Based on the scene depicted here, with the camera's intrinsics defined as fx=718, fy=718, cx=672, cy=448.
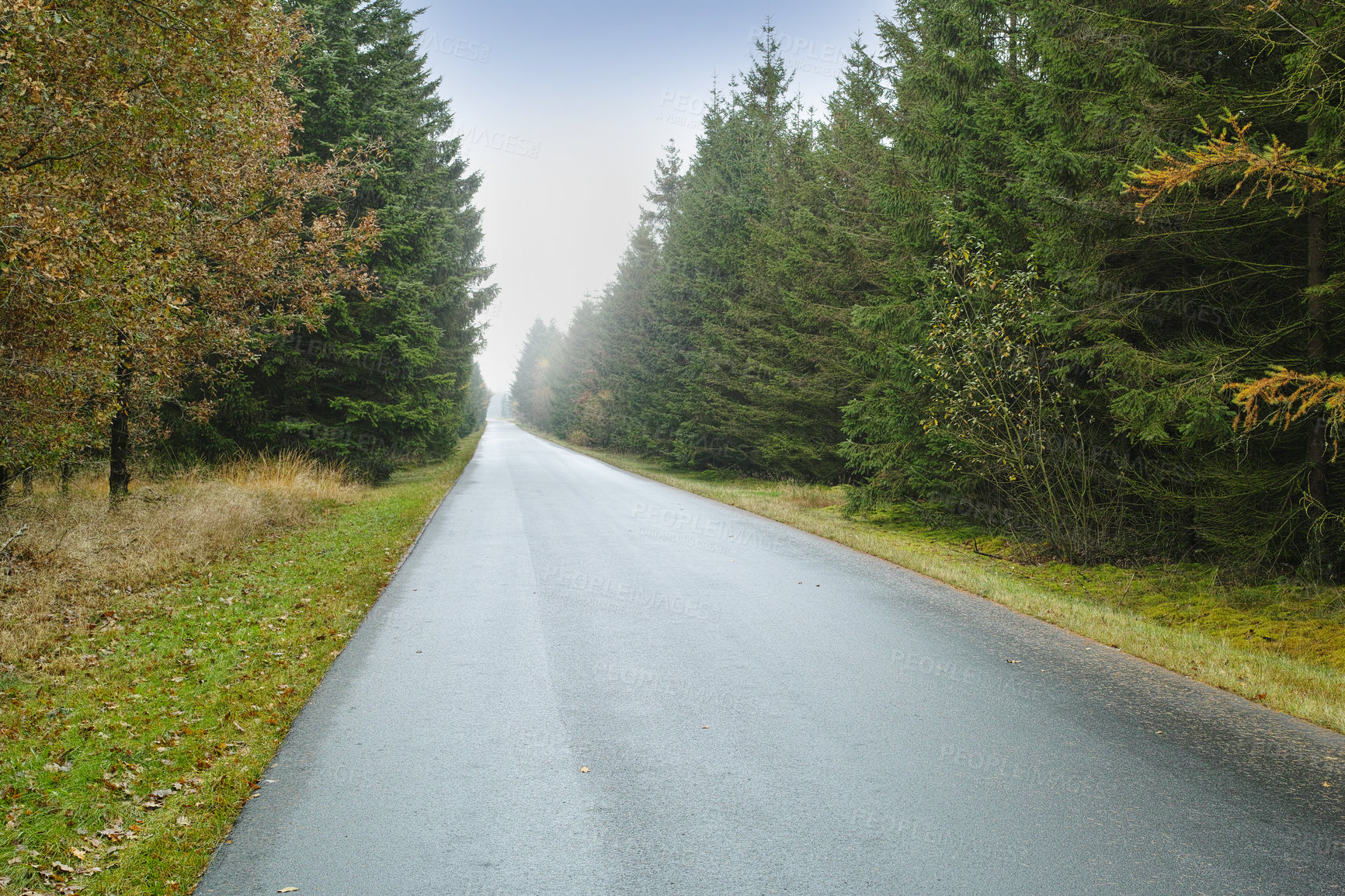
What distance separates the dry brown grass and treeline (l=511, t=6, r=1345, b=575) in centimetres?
999

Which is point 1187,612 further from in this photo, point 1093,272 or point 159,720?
point 159,720

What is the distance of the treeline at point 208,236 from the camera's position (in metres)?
6.05

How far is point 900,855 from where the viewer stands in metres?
3.02

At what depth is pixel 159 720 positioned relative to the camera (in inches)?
175

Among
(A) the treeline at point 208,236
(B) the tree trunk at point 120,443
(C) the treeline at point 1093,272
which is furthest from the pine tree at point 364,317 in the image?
(C) the treeline at point 1093,272

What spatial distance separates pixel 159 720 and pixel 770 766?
3.75 m

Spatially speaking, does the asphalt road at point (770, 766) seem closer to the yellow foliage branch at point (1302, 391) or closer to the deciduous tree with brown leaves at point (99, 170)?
the yellow foliage branch at point (1302, 391)

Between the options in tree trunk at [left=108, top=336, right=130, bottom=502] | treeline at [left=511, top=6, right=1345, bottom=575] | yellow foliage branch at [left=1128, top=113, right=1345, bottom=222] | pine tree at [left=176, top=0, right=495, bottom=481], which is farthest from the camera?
pine tree at [left=176, top=0, right=495, bottom=481]

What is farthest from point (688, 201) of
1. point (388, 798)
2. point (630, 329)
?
point (388, 798)

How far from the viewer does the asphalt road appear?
116 inches

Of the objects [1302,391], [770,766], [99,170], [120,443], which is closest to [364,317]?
[120,443]

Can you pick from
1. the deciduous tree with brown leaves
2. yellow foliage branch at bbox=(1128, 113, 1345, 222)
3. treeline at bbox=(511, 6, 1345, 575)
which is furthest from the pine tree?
yellow foliage branch at bbox=(1128, 113, 1345, 222)

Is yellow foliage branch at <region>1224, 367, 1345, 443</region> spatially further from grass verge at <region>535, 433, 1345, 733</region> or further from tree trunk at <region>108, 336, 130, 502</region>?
tree trunk at <region>108, 336, 130, 502</region>

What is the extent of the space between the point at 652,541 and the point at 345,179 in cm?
1033
